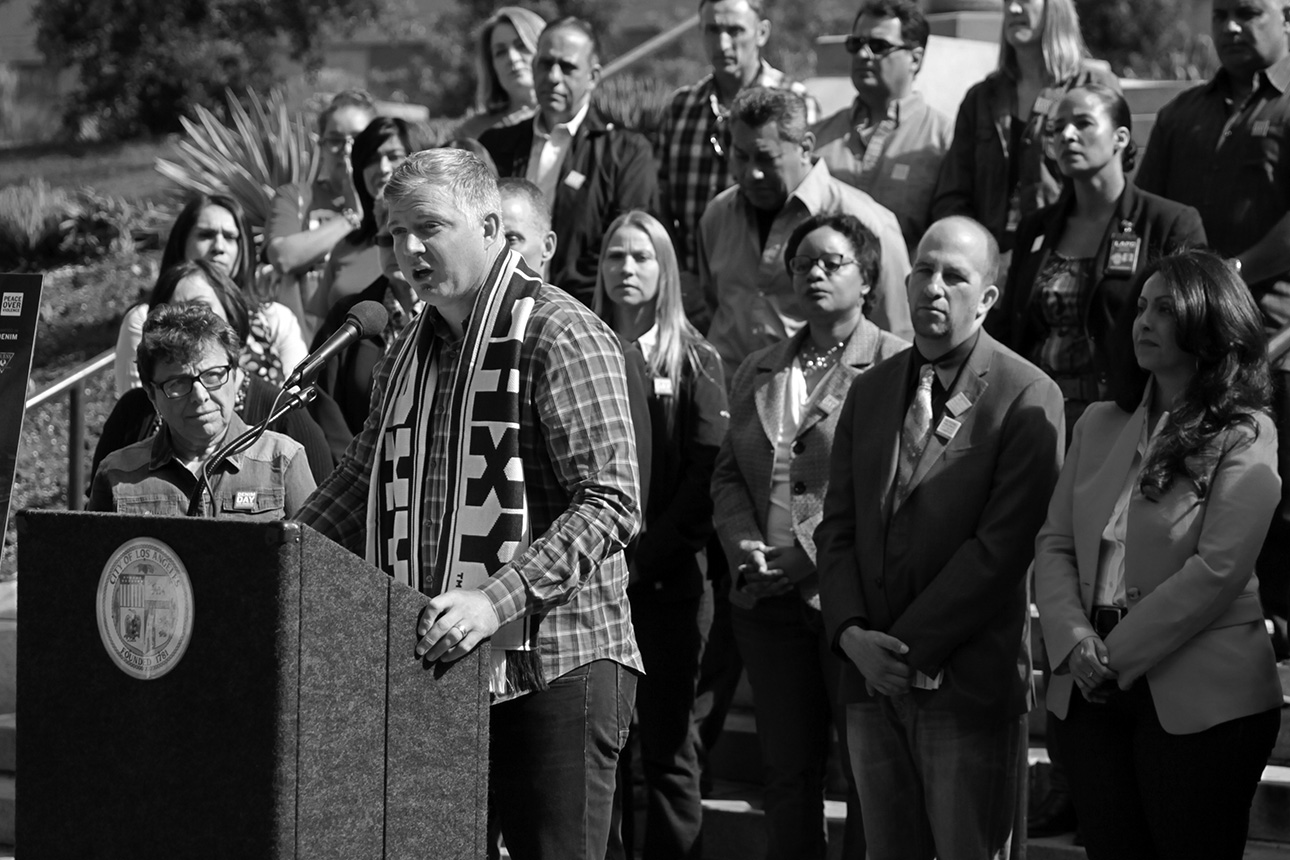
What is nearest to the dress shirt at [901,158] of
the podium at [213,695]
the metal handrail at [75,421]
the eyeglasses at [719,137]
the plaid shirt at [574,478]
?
the eyeglasses at [719,137]

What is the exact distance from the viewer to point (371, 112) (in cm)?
826

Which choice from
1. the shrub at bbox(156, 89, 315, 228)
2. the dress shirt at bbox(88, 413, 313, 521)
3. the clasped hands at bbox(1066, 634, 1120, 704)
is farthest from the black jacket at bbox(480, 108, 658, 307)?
the shrub at bbox(156, 89, 315, 228)

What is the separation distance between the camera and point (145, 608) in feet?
9.57

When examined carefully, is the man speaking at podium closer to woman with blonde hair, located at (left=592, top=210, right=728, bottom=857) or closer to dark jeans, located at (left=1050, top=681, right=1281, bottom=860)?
dark jeans, located at (left=1050, top=681, right=1281, bottom=860)

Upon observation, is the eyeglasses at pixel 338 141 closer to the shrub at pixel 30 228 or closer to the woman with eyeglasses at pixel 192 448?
the woman with eyeglasses at pixel 192 448

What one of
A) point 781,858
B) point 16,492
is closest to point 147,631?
point 781,858

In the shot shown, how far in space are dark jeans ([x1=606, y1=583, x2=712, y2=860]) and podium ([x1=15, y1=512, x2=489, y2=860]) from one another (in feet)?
8.28

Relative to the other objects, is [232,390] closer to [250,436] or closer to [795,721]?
[250,436]

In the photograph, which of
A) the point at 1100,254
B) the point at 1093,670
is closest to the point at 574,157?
the point at 1100,254

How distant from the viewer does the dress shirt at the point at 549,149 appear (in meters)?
7.46

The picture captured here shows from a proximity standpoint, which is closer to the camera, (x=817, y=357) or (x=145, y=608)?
(x=145, y=608)

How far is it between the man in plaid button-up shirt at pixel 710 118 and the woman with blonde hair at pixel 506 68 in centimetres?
87

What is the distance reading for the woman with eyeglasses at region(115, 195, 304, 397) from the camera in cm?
640

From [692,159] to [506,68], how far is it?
4.22 feet
